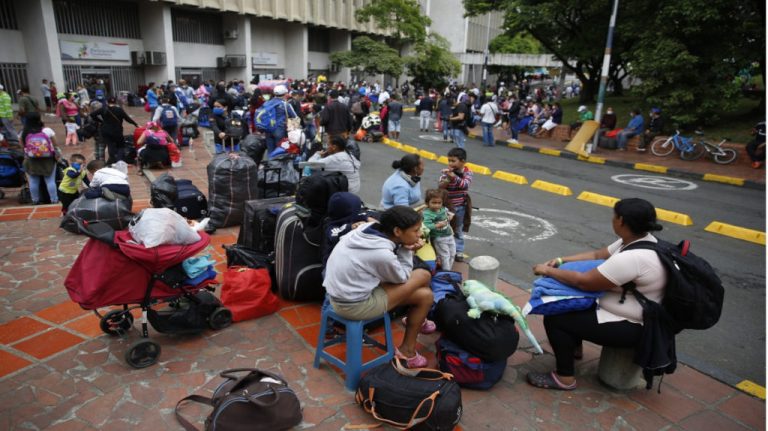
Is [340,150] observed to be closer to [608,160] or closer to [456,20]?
[608,160]

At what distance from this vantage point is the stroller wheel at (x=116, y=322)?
4.18m

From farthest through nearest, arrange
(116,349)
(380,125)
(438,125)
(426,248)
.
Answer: (438,125) < (380,125) < (426,248) < (116,349)

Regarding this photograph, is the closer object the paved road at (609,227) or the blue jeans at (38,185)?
the paved road at (609,227)

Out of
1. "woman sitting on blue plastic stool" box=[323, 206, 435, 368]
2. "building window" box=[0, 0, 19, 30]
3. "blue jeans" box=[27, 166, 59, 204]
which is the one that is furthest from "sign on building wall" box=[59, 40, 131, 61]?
"woman sitting on blue plastic stool" box=[323, 206, 435, 368]

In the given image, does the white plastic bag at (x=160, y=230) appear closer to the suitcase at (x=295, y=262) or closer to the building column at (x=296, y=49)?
the suitcase at (x=295, y=262)

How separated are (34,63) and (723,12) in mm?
26481

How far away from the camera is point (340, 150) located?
21.1 feet

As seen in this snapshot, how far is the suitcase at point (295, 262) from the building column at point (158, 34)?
85.7 feet

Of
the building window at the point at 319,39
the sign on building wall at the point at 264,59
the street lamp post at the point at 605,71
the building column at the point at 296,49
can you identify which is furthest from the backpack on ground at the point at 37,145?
the building window at the point at 319,39

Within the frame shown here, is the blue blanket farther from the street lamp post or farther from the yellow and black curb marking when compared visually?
the street lamp post

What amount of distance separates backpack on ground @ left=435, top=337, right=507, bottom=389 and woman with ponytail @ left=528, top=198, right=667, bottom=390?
35 centimetres

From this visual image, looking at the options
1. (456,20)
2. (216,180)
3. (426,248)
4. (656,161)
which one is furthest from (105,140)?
(456,20)

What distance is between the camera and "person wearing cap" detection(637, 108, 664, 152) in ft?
53.2

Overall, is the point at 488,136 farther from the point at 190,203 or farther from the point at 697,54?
the point at 190,203
